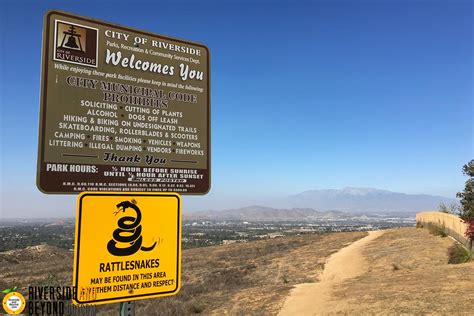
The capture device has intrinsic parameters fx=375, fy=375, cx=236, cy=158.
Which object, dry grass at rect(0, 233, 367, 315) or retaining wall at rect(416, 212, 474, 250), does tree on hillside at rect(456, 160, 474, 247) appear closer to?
retaining wall at rect(416, 212, 474, 250)

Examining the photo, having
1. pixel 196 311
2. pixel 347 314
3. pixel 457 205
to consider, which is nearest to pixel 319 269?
pixel 196 311

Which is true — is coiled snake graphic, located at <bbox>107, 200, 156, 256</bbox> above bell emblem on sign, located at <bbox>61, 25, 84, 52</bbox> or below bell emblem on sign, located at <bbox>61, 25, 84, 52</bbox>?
below

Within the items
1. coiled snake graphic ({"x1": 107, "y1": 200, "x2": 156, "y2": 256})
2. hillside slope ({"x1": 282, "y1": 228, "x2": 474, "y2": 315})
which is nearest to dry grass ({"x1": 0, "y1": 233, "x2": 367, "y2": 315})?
hillside slope ({"x1": 282, "y1": 228, "x2": 474, "y2": 315})

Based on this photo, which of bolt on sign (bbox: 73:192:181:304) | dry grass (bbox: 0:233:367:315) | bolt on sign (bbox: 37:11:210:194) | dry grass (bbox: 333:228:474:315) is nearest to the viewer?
bolt on sign (bbox: 73:192:181:304)

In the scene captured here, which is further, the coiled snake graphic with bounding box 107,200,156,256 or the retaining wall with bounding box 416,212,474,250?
the retaining wall with bounding box 416,212,474,250

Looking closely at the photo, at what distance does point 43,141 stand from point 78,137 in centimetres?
26

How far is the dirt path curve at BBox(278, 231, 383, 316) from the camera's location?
9931mm

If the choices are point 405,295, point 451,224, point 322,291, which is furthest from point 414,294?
point 451,224

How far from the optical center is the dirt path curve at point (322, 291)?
993 centimetres

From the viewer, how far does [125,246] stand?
9.74ft

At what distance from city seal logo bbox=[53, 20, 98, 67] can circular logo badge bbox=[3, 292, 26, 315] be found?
2.04 metres

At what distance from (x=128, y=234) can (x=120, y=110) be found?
110 cm

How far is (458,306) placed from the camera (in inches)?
316

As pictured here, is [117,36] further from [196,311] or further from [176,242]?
[196,311]
